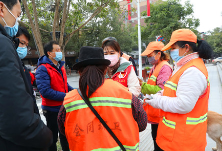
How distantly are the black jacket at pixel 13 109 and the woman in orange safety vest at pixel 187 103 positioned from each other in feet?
4.02

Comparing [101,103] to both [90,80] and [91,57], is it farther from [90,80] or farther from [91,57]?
[91,57]

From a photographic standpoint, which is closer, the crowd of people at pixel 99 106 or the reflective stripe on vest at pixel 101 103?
the crowd of people at pixel 99 106

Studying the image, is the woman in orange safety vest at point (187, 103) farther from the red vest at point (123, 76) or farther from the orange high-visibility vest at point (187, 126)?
the red vest at point (123, 76)

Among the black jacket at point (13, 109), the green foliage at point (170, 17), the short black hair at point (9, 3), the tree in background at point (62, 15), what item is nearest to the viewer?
the black jacket at point (13, 109)

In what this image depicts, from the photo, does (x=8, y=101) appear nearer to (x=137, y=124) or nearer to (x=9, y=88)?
(x=9, y=88)

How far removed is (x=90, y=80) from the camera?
1.20 m

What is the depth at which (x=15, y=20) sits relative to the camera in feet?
4.10

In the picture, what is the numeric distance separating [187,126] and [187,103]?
0.25 m

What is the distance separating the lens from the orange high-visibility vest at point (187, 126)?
151 centimetres

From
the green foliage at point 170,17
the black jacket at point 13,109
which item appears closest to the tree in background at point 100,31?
the green foliage at point 170,17

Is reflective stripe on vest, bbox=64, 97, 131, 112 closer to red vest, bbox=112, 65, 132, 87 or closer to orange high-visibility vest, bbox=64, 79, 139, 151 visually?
orange high-visibility vest, bbox=64, 79, 139, 151

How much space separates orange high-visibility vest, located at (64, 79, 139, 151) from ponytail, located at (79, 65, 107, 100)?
0.04 metres

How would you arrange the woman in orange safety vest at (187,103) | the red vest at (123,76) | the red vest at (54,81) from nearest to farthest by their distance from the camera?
the woman in orange safety vest at (187,103)
the red vest at (123,76)
the red vest at (54,81)

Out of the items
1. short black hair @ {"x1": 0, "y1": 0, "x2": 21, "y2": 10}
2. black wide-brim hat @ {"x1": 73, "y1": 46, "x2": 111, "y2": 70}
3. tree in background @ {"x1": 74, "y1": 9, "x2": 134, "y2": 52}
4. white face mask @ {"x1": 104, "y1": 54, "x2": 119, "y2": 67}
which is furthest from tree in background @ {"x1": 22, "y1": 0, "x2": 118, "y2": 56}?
tree in background @ {"x1": 74, "y1": 9, "x2": 134, "y2": 52}
